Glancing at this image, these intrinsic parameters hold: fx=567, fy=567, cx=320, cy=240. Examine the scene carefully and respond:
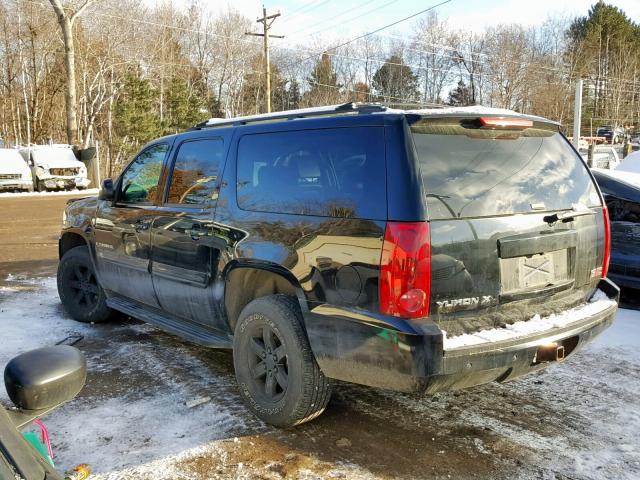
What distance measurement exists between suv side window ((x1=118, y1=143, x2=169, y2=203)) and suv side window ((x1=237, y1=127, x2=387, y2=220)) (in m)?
1.16

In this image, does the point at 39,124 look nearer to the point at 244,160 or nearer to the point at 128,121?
the point at 128,121

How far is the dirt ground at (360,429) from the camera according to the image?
3016 mm

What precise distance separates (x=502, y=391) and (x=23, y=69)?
145 ft

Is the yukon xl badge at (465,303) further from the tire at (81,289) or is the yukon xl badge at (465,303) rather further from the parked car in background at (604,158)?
the parked car in background at (604,158)

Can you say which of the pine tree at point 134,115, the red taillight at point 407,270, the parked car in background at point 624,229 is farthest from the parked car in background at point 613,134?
the red taillight at point 407,270

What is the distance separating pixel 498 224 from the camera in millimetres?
2936

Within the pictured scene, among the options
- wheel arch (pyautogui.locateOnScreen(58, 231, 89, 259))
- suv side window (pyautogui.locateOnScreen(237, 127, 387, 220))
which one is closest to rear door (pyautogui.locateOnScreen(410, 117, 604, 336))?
suv side window (pyautogui.locateOnScreen(237, 127, 387, 220))

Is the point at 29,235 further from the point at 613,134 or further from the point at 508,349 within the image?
the point at 613,134

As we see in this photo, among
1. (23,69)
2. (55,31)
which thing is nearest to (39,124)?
(23,69)

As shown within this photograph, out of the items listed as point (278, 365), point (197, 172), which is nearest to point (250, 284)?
point (278, 365)

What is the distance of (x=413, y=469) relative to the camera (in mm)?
2998

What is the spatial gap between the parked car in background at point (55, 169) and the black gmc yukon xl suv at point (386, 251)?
21435 mm

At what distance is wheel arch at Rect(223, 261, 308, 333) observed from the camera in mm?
3380

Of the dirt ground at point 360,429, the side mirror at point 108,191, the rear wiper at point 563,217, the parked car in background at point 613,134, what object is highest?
the parked car in background at point 613,134
